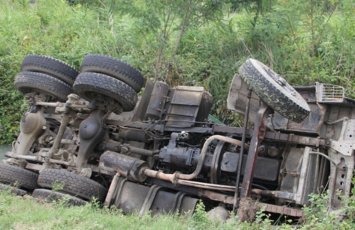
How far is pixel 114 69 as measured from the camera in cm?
583

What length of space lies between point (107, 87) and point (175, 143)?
3.15 ft

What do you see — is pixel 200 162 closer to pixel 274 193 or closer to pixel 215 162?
pixel 215 162

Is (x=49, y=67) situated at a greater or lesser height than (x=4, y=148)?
greater

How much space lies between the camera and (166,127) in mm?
5969

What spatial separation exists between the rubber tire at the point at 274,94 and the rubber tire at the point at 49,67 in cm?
270

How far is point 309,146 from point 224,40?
3.44 metres

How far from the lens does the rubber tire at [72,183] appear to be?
5.48m

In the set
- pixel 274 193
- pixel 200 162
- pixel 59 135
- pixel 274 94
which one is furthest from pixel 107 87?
pixel 274 193

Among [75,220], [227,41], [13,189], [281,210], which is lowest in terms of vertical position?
[75,220]

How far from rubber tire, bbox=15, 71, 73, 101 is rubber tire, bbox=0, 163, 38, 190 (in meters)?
1.04

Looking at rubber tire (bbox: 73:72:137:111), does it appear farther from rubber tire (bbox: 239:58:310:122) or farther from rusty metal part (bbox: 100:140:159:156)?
rubber tire (bbox: 239:58:310:122)

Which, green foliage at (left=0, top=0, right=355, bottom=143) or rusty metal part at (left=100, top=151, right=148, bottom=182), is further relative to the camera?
green foliage at (left=0, top=0, right=355, bottom=143)

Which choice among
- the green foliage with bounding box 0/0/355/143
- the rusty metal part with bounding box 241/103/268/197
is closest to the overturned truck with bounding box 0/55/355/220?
the rusty metal part with bounding box 241/103/268/197

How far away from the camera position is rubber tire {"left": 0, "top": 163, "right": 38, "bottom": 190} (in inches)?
237
